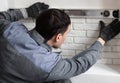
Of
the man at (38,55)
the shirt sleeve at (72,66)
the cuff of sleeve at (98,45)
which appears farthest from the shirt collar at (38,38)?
the cuff of sleeve at (98,45)

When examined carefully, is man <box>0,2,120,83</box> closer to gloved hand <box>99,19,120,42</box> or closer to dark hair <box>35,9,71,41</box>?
dark hair <box>35,9,71,41</box>

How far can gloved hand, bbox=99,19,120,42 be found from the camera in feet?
6.14

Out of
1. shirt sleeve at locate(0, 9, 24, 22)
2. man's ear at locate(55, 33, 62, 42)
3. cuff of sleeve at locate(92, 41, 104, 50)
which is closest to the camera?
man's ear at locate(55, 33, 62, 42)

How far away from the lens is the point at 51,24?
1504mm

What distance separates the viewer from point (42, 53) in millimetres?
1455

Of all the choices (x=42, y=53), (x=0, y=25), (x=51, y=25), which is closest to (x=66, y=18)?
(x=51, y=25)

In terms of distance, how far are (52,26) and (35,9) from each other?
0.54m

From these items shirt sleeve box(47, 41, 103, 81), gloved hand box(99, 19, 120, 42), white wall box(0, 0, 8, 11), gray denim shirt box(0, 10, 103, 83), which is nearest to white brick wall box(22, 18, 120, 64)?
gloved hand box(99, 19, 120, 42)

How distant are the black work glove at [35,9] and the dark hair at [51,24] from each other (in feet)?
1.51

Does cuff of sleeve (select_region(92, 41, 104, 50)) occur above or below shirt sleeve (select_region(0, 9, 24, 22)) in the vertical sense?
below

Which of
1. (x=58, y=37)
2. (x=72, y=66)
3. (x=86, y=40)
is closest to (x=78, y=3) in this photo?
(x=86, y=40)

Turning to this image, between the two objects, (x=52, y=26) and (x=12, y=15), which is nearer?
(x=52, y=26)

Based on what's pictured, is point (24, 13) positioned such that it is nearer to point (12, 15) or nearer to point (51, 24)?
point (12, 15)

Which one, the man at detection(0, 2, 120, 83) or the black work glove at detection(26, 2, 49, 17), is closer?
the man at detection(0, 2, 120, 83)
